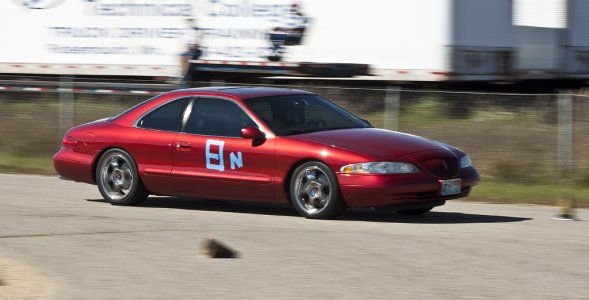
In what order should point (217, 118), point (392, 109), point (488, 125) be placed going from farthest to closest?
1. point (392, 109)
2. point (488, 125)
3. point (217, 118)

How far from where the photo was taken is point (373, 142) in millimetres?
11445

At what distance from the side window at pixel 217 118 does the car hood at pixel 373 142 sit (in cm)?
70

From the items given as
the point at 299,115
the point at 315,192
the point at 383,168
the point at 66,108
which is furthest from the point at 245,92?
the point at 66,108

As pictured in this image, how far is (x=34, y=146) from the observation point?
19.8 meters

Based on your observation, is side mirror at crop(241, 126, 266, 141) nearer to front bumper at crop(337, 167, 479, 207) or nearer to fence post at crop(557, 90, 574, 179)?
front bumper at crop(337, 167, 479, 207)

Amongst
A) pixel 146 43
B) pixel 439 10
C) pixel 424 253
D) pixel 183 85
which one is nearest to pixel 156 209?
pixel 424 253

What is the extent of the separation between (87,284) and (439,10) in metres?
15.0

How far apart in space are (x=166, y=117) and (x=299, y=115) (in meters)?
1.47

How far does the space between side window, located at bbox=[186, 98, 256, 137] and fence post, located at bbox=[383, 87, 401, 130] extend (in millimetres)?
5717

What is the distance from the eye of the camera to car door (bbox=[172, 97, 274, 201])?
11.7 meters

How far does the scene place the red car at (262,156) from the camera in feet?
36.7

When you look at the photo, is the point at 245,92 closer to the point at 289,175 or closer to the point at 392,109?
the point at 289,175

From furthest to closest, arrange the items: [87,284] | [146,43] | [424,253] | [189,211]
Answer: [146,43] < [189,211] < [424,253] < [87,284]

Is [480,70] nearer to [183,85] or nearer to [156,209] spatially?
[183,85]
